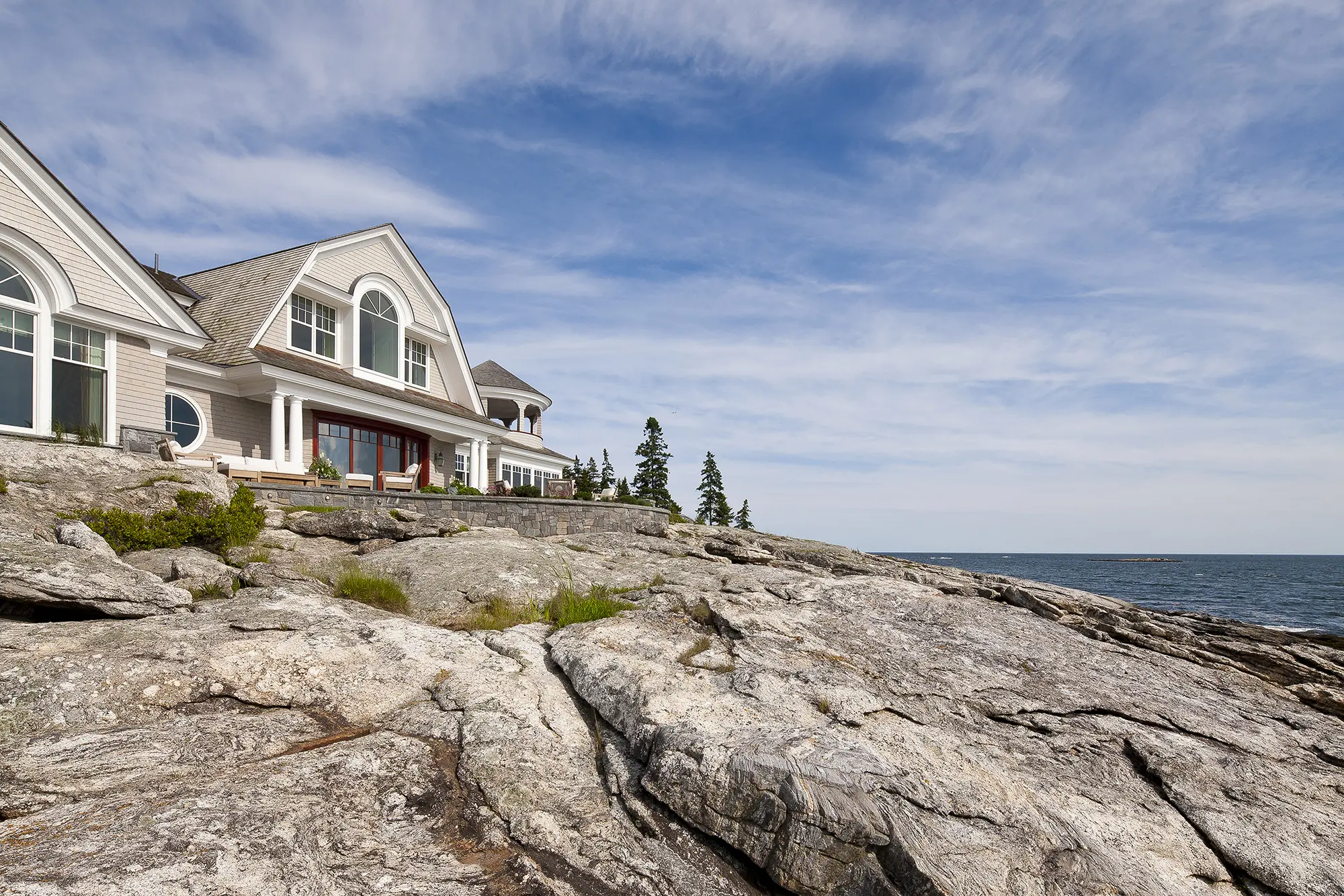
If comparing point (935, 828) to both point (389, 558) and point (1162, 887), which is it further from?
point (389, 558)

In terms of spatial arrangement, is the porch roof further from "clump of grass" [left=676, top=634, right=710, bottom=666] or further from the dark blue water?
the dark blue water

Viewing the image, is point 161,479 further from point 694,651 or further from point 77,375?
point 694,651

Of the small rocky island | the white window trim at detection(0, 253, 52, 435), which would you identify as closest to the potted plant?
the white window trim at detection(0, 253, 52, 435)

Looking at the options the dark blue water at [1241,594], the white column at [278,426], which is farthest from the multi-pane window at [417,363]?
the dark blue water at [1241,594]

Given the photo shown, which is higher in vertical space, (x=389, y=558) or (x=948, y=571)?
(x=389, y=558)

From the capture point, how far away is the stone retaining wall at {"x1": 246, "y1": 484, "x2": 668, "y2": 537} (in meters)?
14.5

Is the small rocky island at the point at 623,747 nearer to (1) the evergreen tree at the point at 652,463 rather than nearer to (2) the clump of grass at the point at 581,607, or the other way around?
(2) the clump of grass at the point at 581,607

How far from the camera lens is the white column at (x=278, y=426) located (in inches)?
719

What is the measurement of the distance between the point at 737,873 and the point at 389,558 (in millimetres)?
6950

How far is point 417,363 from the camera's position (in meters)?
25.1

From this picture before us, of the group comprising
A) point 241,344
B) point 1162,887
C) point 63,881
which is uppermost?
point 241,344

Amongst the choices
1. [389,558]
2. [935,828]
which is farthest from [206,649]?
[935,828]

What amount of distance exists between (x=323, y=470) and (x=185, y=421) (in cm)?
331

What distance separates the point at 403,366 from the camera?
79.5 ft
